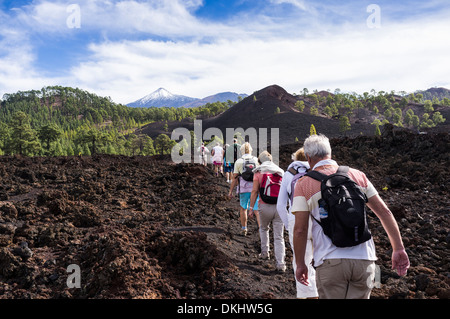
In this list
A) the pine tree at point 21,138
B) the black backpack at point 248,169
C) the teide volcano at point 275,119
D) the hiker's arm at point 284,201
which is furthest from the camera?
the teide volcano at point 275,119

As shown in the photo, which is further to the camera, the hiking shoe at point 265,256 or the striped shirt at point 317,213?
the hiking shoe at point 265,256

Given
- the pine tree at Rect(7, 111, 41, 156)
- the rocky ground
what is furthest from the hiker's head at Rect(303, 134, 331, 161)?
the pine tree at Rect(7, 111, 41, 156)

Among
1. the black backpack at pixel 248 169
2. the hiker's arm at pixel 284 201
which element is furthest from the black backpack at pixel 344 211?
the black backpack at pixel 248 169

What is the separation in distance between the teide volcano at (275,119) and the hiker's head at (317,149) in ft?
151

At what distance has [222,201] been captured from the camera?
417 inches

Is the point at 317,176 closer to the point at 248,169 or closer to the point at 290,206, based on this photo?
the point at 290,206

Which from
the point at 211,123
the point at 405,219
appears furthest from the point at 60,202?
the point at 211,123

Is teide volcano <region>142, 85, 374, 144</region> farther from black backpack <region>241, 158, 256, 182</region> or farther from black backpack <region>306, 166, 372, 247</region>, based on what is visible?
black backpack <region>306, 166, 372, 247</region>

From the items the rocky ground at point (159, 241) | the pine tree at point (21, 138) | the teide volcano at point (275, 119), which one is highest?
the teide volcano at point (275, 119)

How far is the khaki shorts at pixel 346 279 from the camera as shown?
96.5 inches

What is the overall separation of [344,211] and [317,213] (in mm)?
253

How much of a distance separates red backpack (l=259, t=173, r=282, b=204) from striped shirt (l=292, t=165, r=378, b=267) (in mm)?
2439

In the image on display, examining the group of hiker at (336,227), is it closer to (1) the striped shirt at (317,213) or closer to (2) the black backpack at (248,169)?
(1) the striped shirt at (317,213)

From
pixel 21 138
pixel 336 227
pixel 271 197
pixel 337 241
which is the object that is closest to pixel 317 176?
pixel 336 227
